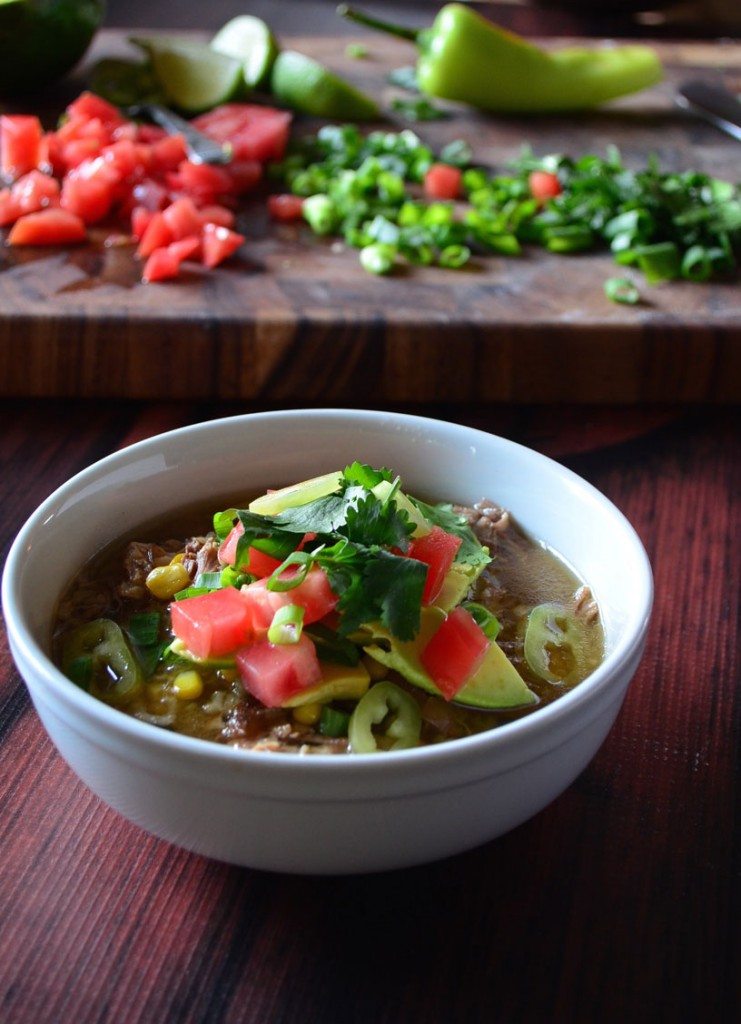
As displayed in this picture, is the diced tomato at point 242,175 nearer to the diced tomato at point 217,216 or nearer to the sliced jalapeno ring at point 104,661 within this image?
the diced tomato at point 217,216

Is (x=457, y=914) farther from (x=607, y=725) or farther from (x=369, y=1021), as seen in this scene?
(x=607, y=725)

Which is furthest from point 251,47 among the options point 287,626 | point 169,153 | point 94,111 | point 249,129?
point 287,626

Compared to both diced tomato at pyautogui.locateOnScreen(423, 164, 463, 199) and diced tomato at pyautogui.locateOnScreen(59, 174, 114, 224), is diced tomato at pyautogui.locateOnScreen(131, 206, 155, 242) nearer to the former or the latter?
diced tomato at pyautogui.locateOnScreen(59, 174, 114, 224)

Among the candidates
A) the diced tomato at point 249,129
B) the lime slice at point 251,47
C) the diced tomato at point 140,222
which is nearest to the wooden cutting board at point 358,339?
the diced tomato at point 140,222

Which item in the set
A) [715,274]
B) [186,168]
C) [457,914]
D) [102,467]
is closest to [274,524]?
[102,467]

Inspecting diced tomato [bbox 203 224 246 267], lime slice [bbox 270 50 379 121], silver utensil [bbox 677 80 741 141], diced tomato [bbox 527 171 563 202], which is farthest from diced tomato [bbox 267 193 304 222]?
silver utensil [bbox 677 80 741 141]
